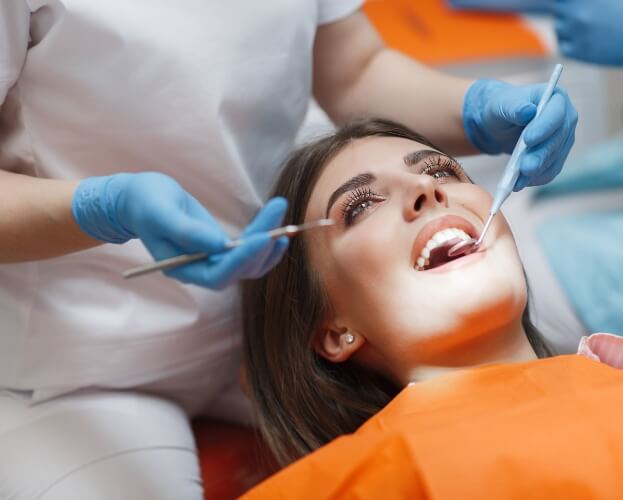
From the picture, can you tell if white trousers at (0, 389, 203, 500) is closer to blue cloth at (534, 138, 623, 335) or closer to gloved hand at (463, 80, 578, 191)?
gloved hand at (463, 80, 578, 191)

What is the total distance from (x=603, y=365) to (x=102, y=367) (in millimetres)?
764

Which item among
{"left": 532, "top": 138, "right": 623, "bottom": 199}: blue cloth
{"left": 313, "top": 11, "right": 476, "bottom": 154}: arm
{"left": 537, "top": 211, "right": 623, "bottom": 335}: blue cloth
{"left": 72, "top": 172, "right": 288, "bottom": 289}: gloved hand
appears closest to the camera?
{"left": 72, "top": 172, "right": 288, "bottom": 289}: gloved hand

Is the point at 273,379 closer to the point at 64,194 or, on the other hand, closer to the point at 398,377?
the point at 398,377

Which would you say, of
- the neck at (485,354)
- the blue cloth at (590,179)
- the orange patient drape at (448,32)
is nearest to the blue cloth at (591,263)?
the blue cloth at (590,179)

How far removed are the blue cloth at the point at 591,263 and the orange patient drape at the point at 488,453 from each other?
62 centimetres

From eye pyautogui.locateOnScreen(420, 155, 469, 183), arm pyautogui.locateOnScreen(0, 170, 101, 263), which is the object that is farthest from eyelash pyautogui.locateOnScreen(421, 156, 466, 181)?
arm pyautogui.locateOnScreen(0, 170, 101, 263)

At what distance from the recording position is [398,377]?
117 cm

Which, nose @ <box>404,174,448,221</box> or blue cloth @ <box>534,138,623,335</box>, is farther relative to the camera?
blue cloth @ <box>534,138,623,335</box>

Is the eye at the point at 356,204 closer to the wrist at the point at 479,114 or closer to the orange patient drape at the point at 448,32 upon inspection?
the wrist at the point at 479,114

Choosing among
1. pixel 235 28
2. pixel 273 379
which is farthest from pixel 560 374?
pixel 235 28

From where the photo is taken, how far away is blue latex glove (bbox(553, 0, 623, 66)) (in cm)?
176

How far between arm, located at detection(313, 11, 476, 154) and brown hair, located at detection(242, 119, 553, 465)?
0.18 m

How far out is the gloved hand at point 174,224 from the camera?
2.77ft

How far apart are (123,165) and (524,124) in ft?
2.06
